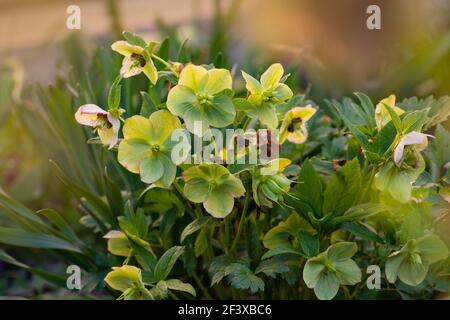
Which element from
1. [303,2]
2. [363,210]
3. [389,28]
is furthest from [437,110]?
→ [303,2]

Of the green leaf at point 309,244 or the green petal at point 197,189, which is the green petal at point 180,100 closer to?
the green petal at point 197,189

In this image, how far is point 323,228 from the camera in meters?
0.76

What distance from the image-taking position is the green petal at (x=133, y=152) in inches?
27.5

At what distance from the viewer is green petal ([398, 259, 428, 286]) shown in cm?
74

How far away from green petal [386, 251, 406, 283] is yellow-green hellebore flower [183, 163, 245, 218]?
6.5 inches

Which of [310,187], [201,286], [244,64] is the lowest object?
[201,286]

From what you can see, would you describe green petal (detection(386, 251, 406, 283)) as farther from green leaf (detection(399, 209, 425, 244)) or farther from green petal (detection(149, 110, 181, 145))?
green petal (detection(149, 110, 181, 145))

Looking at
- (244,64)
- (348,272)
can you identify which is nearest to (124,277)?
(348,272)

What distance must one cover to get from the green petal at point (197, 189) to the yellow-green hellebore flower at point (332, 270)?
0.39 feet

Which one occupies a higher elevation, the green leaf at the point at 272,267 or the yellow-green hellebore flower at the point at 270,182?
the yellow-green hellebore flower at the point at 270,182

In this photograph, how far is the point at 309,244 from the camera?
74 centimetres

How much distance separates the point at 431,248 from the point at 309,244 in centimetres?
12

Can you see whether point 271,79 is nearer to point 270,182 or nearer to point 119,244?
point 270,182

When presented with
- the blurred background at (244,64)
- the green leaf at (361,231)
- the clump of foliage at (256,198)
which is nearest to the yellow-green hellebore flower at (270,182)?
the clump of foliage at (256,198)
